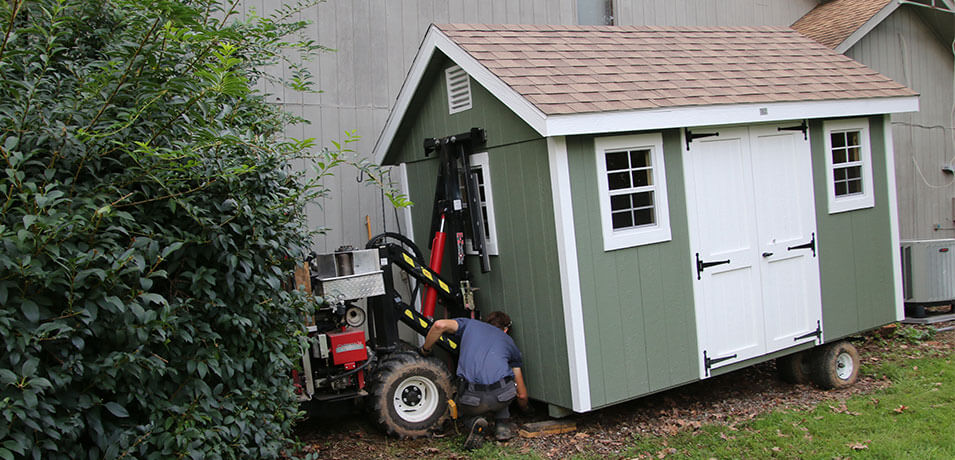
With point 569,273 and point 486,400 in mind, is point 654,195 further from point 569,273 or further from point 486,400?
point 486,400

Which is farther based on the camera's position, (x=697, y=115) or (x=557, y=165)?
(x=697, y=115)

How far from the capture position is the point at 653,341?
20.8 feet

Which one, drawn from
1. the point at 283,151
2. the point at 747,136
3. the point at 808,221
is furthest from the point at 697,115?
the point at 283,151

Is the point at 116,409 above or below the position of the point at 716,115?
below

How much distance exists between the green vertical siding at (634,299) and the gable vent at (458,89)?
4.23 ft

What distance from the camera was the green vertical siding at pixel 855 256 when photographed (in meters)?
7.39

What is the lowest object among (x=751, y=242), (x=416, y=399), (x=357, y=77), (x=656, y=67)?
(x=416, y=399)

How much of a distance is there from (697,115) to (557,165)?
1.41m

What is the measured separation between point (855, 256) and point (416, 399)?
467 centimetres

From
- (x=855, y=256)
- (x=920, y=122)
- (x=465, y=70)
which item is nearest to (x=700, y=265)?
(x=855, y=256)

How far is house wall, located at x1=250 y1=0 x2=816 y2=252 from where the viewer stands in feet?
26.6

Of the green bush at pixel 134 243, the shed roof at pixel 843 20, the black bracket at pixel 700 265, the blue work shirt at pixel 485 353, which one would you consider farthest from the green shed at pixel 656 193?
the shed roof at pixel 843 20

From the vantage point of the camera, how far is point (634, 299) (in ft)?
20.5

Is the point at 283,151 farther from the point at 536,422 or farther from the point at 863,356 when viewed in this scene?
the point at 863,356
